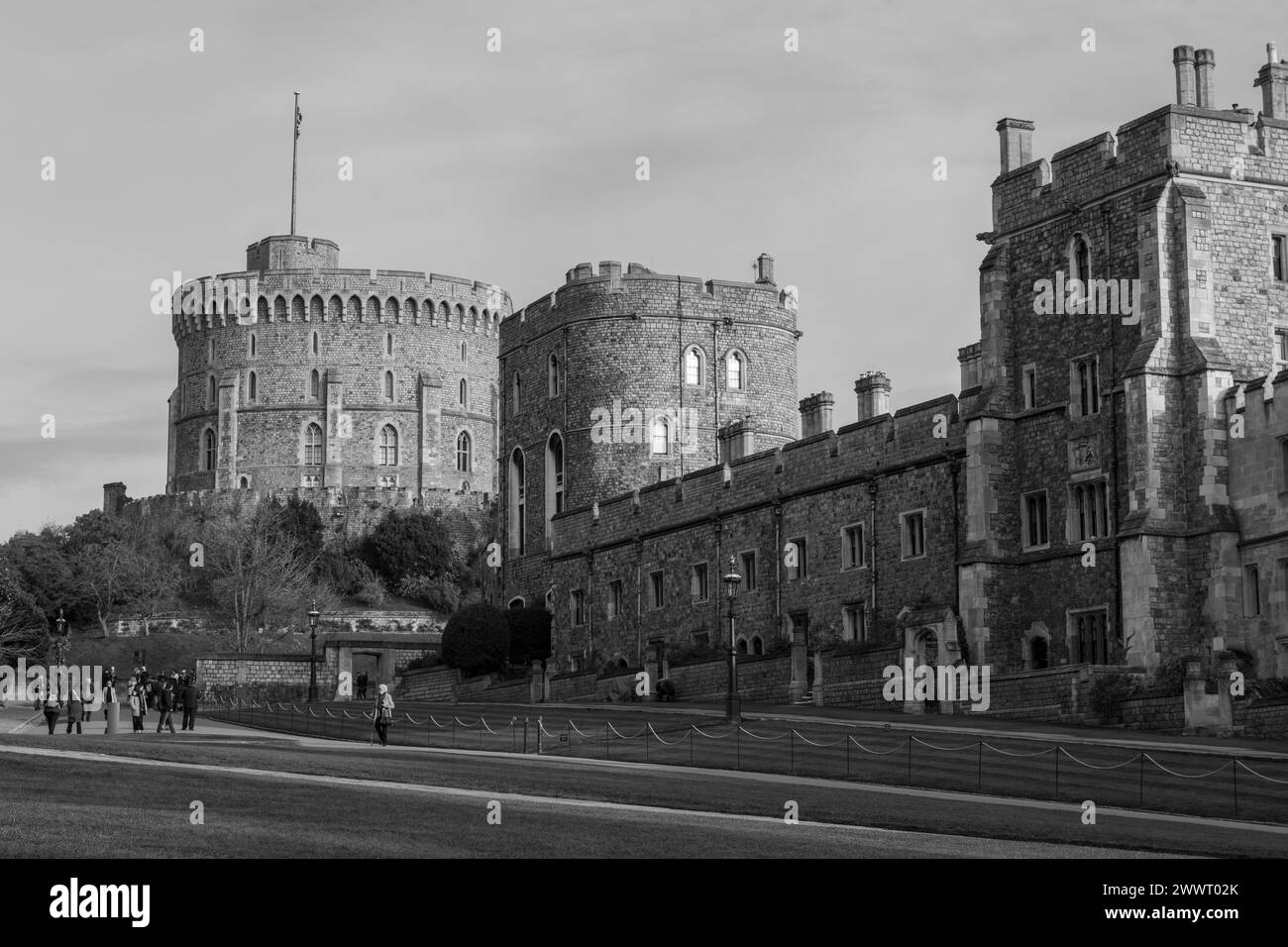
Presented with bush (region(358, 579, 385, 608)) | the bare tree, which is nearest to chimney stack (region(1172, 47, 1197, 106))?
the bare tree

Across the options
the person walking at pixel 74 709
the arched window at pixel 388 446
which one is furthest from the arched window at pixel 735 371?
the arched window at pixel 388 446

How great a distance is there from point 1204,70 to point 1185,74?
0.54 meters

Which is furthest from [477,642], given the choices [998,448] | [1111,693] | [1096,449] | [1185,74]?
[1185,74]

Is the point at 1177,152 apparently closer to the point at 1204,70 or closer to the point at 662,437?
the point at 1204,70

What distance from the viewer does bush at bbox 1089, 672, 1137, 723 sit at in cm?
4134

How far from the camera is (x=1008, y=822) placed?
25.4 m

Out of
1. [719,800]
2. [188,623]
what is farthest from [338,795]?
[188,623]

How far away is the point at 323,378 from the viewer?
117 meters

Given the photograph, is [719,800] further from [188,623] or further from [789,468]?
[188,623]

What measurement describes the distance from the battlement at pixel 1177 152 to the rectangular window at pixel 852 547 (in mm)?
9274

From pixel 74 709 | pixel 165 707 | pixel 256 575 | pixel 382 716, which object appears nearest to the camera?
pixel 382 716

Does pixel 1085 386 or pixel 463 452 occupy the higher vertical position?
pixel 463 452

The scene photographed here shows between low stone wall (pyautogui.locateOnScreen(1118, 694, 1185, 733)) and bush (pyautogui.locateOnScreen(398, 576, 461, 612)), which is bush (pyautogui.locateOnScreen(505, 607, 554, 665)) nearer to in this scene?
bush (pyautogui.locateOnScreen(398, 576, 461, 612))

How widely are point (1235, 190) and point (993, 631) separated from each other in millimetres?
11395
